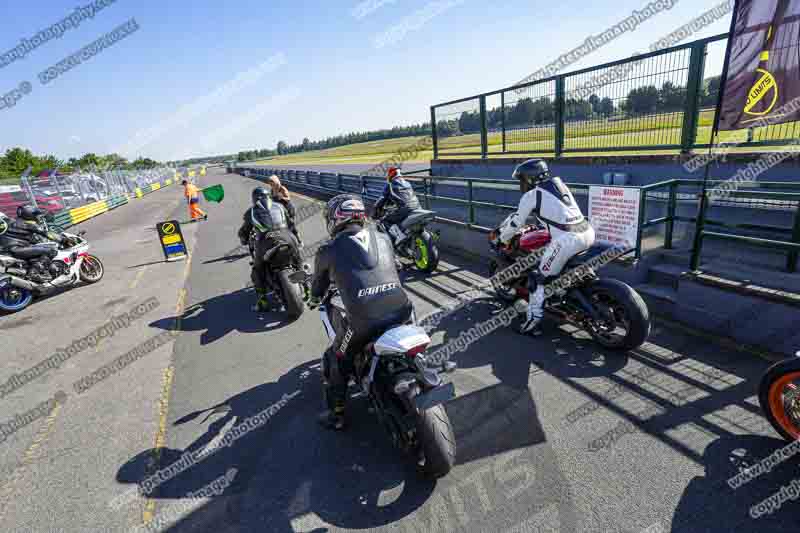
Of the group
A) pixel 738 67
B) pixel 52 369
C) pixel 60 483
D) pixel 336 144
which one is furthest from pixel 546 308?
pixel 336 144

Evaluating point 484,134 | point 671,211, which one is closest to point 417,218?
point 671,211

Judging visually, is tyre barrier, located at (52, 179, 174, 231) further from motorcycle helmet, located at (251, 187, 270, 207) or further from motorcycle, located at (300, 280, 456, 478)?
motorcycle, located at (300, 280, 456, 478)

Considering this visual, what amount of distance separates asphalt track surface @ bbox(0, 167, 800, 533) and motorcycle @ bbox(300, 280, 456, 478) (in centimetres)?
30

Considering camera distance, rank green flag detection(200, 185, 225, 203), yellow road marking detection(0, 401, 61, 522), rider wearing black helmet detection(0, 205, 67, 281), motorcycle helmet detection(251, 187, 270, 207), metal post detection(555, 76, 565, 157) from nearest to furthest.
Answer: yellow road marking detection(0, 401, 61, 522) < motorcycle helmet detection(251, 187, 270, 207) < rider wearing black helmet detection(0, 205, 67, 281) < metal post detection(555, 76, 565, 157) < green flag detection(200, 185, 225, 203)

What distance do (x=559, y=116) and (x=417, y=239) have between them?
4868 mm

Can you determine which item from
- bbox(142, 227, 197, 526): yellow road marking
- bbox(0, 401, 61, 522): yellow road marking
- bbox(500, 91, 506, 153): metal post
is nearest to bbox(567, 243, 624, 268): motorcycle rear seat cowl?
bbox(142, 227, 197, 526): yellow road marking

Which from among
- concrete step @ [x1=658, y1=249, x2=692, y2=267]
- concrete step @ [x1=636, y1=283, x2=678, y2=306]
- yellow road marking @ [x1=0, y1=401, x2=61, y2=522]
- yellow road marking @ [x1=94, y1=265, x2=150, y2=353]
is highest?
concrete step @ [x1=658, y1=249, x2=692, y2=267]

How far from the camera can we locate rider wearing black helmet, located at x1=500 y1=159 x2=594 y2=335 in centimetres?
439

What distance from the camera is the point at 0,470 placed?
11.3 ft

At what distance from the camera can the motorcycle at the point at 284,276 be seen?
586cm

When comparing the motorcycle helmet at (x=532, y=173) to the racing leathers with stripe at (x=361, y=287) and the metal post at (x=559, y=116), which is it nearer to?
the racing leathers with stripe at (x=361, y=287)

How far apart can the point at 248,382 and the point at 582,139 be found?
27.9ft

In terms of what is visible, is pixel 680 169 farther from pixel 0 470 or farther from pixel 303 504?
pixel 0 470

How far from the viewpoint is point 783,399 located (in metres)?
2.91
